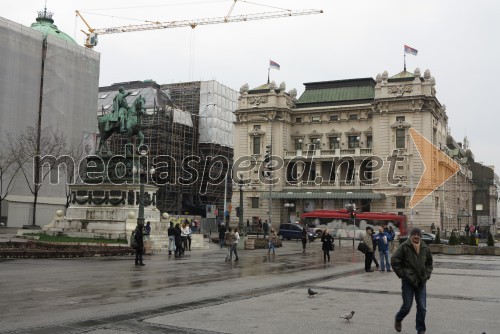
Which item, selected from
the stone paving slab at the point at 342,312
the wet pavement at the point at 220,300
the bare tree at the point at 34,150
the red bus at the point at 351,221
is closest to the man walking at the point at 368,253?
the wet pavement at the point at 220,300

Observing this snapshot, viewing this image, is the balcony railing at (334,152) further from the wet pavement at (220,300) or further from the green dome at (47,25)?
the wet pavement at (220,300)

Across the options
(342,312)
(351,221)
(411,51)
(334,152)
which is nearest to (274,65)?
(334,152)

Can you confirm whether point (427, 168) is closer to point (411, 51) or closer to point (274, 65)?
point (411, 51)

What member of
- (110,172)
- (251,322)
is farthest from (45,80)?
(251,322)

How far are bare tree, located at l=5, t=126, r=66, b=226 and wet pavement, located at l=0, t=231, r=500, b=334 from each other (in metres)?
34.6

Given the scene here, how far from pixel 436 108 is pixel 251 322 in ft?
236

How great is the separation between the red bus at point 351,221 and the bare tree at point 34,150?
94.3ft

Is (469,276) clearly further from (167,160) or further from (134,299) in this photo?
(167,160)

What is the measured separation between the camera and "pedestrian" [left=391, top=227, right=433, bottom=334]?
902 cm

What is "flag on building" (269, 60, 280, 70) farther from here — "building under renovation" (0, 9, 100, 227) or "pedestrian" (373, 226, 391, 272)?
"pedestrian" (373, 226, 391, 272)

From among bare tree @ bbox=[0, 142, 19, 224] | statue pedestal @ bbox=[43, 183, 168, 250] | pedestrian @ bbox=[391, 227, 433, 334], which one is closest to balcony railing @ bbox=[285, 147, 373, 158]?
bare tree @ bbox=[0, 142, 19, 224]

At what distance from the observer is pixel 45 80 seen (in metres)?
61.9

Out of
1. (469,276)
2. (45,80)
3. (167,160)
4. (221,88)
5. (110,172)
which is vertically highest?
(221,88)

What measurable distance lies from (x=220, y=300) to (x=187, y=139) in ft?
234
